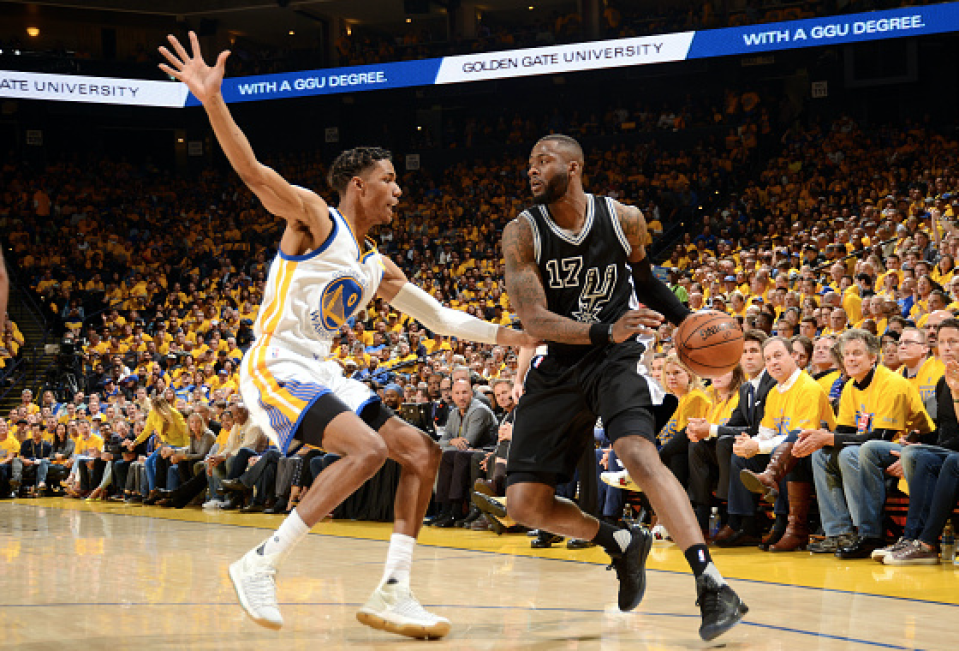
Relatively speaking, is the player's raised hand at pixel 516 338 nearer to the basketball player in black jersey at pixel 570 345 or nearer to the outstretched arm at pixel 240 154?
the basketball player in black jersey at pixel 570 345

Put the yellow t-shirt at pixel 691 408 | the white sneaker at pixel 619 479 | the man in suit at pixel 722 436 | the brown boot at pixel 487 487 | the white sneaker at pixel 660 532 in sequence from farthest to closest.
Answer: the brown boot at pixel 487 487, the yellow t-shirt at pixel 691 408, the white sneaker at pixel 660 532, the white sneaker at pixel 619 479, the man in suit at pixel 722 436

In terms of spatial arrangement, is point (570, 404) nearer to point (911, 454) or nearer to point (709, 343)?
point (709, 343)

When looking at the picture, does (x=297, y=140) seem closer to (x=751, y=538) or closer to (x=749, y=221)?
→ (x=749, y=221)

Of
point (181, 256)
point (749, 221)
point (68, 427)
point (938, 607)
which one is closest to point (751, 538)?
point (938, 607)

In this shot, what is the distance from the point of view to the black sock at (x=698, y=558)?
363 centimetres

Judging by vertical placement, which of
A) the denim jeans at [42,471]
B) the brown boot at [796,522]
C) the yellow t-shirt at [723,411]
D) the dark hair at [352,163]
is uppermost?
the dark hair at [352,163]

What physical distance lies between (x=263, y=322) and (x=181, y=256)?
2013 centimetres

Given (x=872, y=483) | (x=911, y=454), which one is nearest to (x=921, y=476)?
(x=911, y=454)

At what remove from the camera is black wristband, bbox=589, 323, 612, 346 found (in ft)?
12.7

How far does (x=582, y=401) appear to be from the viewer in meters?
4.17

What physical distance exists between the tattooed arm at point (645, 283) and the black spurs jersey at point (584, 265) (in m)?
0.08

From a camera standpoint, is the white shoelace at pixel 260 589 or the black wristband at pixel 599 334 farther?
the black wristband at pixel 599 334

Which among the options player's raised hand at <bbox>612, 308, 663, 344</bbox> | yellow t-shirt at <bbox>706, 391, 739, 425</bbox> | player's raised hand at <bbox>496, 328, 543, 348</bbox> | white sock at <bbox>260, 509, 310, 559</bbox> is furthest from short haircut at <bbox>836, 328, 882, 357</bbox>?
white sock at <bbox>260, 509, 310, 559</bbox>

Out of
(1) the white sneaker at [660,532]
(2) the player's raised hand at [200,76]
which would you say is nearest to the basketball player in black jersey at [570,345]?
Answer: (2) the player's raised hand at [200,76]
